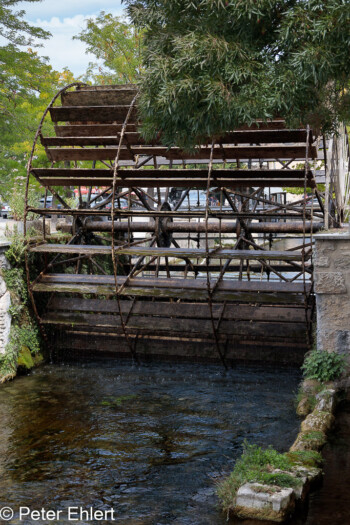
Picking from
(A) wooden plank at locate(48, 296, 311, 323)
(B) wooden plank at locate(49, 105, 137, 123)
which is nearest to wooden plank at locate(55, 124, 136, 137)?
(B) wooden plank at locate(49, 105, 137, 123)

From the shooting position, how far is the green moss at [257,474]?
509 centimetres

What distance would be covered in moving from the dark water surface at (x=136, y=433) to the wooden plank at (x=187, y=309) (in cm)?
80

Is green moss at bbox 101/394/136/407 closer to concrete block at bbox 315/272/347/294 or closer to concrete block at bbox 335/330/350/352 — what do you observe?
concrete block at bbox 335/330/350/352

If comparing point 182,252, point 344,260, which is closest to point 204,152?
point 182,252

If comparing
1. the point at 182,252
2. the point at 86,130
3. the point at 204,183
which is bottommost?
the point at 182,252

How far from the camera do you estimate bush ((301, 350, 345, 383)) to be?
789 centimetres

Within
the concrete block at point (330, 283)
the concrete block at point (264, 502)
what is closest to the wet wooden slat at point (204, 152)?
the concrete block at point (330, 283)

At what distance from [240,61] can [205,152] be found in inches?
201

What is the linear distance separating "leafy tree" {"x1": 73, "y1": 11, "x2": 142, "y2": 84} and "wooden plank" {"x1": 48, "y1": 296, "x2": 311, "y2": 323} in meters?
10.7

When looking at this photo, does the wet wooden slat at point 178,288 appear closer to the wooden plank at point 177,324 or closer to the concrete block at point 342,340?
the wooden plank at point 177,324

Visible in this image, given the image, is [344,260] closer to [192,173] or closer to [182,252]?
[182,252]

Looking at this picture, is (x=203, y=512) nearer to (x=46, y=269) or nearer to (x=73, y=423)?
(x=73, y=423)

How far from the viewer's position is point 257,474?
5.14 m

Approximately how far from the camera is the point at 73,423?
25.3 ft
